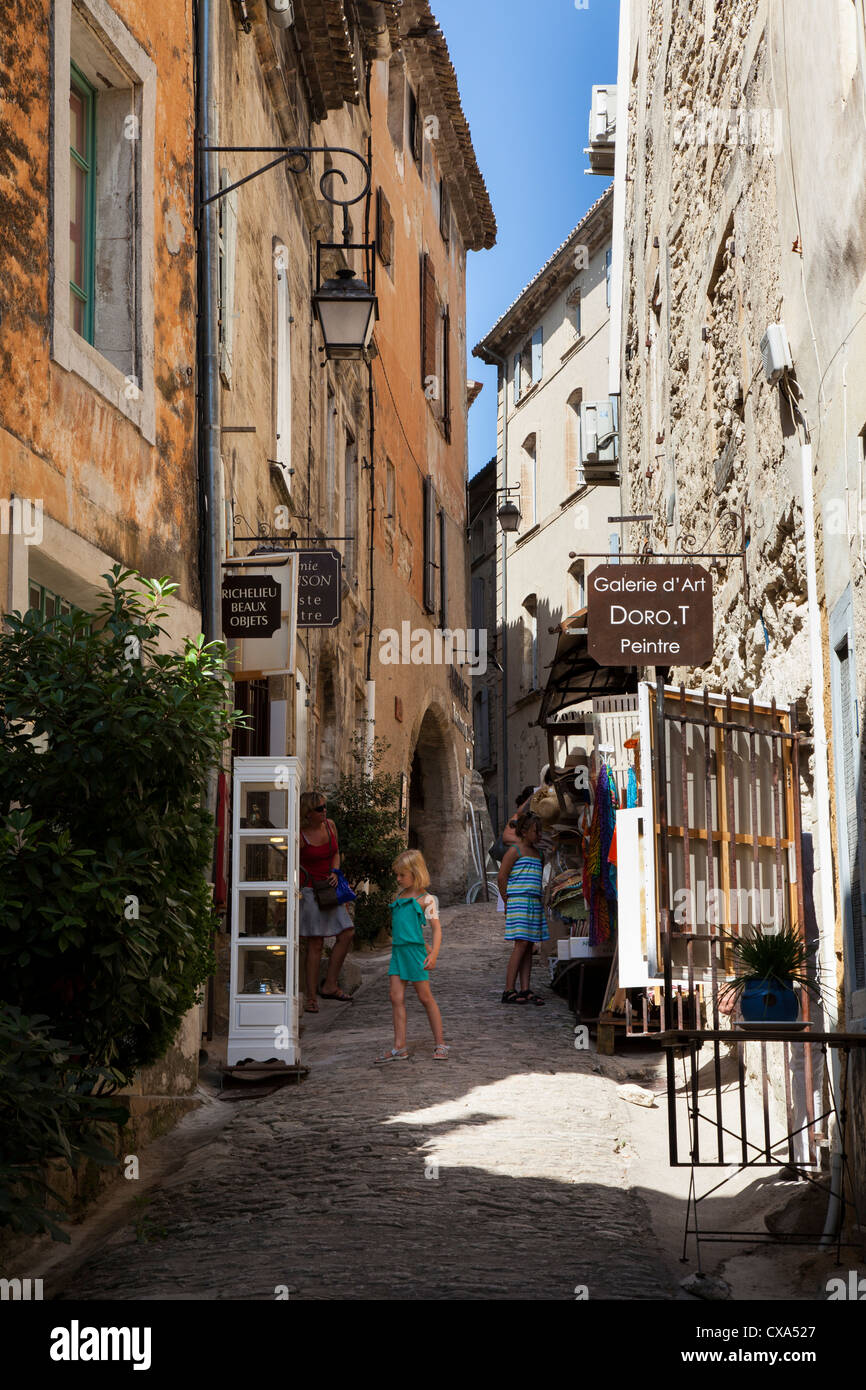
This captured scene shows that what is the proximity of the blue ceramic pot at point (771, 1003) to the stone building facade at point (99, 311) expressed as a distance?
318cm

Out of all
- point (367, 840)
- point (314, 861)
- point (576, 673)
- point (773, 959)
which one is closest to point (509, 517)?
point (367, 840)

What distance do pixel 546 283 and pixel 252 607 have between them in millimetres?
22366

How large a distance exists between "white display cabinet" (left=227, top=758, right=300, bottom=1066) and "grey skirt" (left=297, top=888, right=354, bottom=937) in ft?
7.71

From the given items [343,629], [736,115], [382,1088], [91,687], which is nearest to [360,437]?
[343,629]

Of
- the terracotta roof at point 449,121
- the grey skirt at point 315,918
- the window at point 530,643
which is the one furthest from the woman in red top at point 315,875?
the window at point 530,643

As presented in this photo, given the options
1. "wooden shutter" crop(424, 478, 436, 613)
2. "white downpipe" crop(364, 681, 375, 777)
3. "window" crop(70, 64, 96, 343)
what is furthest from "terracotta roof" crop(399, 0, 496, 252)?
"window" crop(70, 64, 96, 343)

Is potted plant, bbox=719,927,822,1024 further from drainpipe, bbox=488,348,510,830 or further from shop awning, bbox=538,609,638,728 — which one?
drainpipe, bbox=488,348,510,830

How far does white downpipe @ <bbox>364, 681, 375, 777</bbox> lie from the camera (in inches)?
750

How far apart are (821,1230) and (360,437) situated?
48.7ft

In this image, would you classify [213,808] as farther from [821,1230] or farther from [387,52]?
[387,52]

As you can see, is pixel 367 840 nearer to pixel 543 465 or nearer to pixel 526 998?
pixel 526 998

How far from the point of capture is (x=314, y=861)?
12.0m

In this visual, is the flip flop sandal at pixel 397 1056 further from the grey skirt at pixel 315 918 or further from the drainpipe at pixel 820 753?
the drainpipe at pixel 820 753
